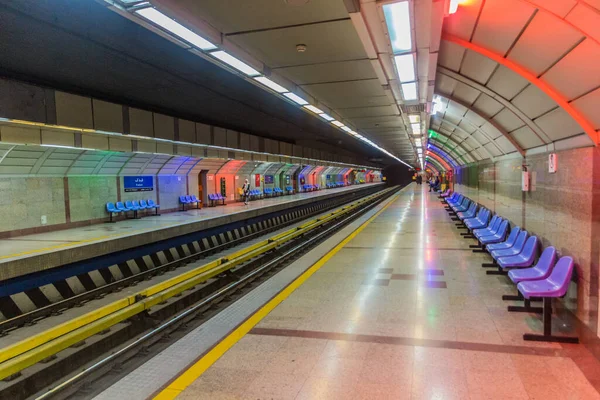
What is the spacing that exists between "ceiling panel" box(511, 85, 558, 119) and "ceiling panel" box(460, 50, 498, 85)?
473mm

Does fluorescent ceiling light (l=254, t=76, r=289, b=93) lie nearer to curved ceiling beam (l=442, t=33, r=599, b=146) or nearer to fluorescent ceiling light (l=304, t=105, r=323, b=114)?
fluorescent ceiling light (l=304, t=105, r=323, b=114)

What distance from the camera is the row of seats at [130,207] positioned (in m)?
12.5

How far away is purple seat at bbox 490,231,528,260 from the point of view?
5.55 meters

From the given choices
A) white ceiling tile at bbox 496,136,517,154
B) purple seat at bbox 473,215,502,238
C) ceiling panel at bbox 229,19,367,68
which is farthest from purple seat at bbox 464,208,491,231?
ceiling panel at bbox 229,19,367,68

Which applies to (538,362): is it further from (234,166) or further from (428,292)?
(234,166)

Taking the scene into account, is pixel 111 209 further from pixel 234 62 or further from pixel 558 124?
pixel 558 124

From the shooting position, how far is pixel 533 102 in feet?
15.0

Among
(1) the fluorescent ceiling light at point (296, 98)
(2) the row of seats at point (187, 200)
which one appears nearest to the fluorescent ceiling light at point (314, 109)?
(1) the fluorescent ceiling light at point (296, 98)

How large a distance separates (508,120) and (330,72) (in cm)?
303

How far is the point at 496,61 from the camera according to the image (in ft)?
13.9

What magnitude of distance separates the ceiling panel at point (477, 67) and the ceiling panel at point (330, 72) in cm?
121

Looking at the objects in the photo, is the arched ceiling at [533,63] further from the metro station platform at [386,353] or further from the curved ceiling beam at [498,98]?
the metro station platform at [386,353]

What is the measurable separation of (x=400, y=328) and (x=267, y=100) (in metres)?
5.96

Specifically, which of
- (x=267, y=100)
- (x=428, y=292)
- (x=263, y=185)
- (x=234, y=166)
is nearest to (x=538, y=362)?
(x=428, y=292)
